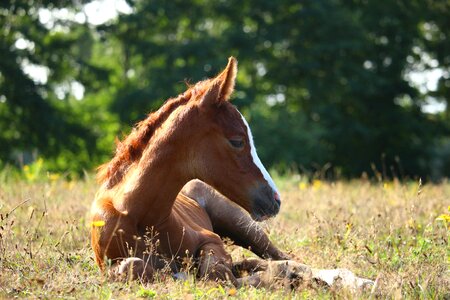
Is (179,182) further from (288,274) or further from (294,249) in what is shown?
(294,249)

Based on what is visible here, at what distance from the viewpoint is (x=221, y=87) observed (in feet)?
19.9

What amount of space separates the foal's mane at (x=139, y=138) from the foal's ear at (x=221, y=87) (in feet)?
0.47

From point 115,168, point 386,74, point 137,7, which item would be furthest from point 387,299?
point 386,74

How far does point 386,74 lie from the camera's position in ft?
116

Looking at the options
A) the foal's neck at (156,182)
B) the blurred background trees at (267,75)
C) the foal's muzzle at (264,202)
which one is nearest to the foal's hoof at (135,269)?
the foal's neck at (156,182)

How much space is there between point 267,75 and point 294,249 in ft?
95.4

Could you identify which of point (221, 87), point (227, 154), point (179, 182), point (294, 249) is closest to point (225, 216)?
point (294, 249)

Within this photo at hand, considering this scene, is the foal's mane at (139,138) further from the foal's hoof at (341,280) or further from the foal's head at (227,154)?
the foal's hoof at (341,280)

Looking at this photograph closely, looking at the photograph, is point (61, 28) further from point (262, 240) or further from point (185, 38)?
point (262, 240)

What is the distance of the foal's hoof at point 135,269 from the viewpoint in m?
5.75

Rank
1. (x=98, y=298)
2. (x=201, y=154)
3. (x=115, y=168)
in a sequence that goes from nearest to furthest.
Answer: (x=98, y=298) → (x=201, y=154) → (x=115, y=168)

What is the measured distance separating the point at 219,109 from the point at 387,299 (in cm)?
200

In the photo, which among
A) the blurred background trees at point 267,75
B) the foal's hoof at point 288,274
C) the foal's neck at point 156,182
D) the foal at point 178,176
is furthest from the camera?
the blurred background trees at point 267,75

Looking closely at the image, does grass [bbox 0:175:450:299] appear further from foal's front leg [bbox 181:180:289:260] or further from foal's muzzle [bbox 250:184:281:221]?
foal's muzzle [bbox 250:184:281:221]
